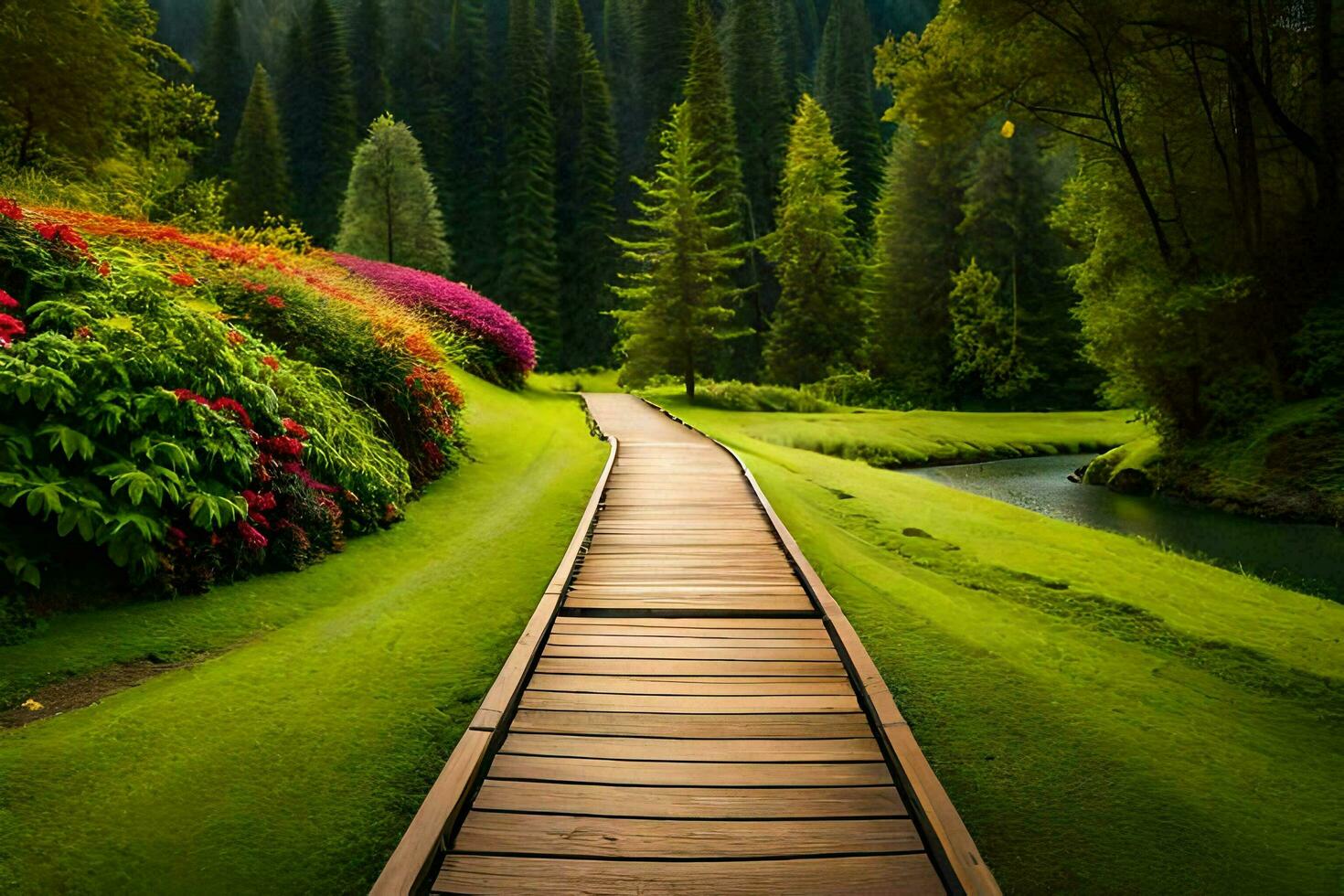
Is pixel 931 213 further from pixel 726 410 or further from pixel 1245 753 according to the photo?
pixel 1245 753

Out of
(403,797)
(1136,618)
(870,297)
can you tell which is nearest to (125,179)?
(403,797)

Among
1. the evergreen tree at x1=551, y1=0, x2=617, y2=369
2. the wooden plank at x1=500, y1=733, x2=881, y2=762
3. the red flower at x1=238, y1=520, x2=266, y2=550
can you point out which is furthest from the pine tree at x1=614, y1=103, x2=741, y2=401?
the wooden plank at x1=500, y1=733, x2=881, y2=762

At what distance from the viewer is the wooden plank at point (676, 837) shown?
278 centimetres

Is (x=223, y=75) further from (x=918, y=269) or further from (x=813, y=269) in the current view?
(x=918, y=269)

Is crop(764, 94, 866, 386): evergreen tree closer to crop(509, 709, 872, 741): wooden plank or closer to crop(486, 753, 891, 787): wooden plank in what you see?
crop(509, 709, 872, 741): wooden plank

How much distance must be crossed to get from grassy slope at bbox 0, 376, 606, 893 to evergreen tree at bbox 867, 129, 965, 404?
A: 31161 millimetres

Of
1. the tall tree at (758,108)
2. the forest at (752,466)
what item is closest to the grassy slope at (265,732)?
the forest at (752,466)

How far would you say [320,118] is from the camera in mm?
46250

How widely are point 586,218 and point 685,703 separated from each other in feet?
148

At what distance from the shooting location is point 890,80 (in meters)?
13.3

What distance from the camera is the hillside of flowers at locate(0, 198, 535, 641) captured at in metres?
4.96

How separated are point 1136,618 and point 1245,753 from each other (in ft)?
7.90

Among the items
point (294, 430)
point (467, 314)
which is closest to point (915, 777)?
point (294, 430)

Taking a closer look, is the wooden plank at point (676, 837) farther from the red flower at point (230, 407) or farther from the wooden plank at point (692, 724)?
the red flower at point (230, 407)
